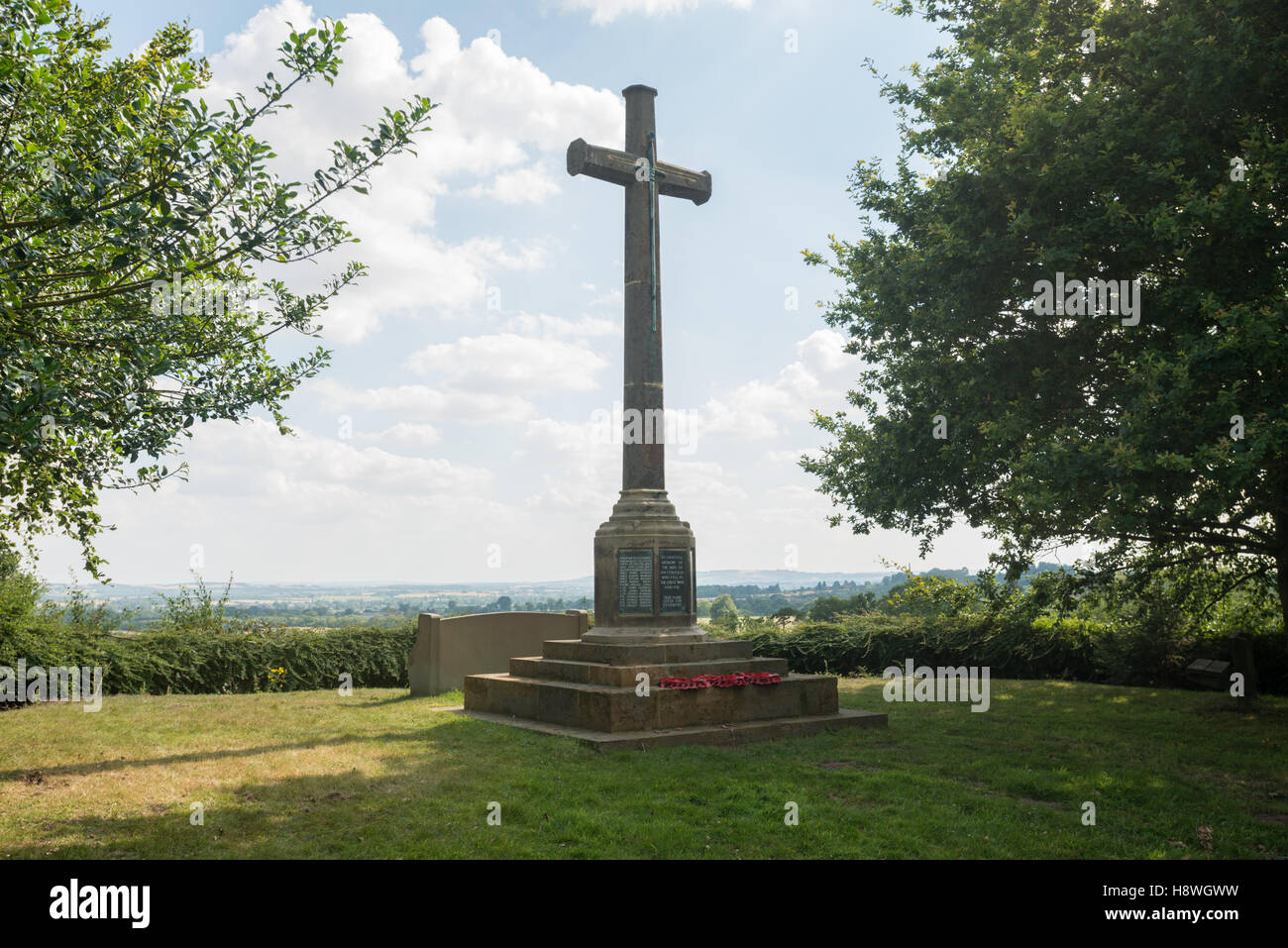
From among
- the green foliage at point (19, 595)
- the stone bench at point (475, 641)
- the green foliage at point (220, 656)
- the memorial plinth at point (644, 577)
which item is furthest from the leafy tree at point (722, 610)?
the green foliage at point (19, 595)

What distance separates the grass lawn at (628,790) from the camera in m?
6.37

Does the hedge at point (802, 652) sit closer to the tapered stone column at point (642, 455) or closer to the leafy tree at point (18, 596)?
the leafy tree at point (18, 596)

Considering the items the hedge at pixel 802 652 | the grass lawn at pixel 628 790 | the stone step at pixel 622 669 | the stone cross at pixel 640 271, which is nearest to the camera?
the grass lawn at pixel 628 790

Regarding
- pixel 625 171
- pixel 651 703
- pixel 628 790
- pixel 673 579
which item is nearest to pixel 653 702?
pixel 651 703

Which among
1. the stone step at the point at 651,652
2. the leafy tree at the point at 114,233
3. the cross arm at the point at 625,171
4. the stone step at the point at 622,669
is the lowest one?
the stone step at the point at 622,669

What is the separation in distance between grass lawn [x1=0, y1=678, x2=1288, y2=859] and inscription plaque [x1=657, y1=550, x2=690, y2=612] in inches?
107

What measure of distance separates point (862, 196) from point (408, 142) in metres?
9.98

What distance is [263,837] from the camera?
6.40 meters

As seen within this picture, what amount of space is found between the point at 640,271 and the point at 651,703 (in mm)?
6325

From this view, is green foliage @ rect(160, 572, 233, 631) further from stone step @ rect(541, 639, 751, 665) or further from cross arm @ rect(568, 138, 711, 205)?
cross arm @ rect(568, 138, 711, 205)

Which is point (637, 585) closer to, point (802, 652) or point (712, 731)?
point (712, 731)

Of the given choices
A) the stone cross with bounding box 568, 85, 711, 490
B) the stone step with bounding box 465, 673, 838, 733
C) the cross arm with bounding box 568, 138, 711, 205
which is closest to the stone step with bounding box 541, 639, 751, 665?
the stone step with bounding box 465, 673, 838, 733

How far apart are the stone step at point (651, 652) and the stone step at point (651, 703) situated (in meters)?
0.47
